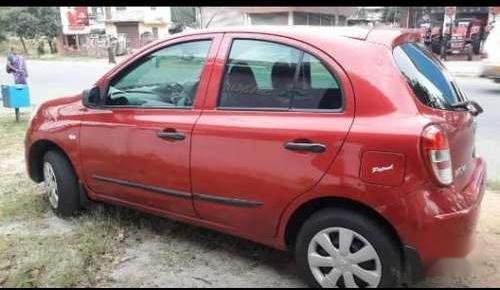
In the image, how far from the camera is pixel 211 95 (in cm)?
361

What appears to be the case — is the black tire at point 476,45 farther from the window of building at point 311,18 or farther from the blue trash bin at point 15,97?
the blue trash bin at point 15,97

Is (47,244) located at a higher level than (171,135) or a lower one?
lower

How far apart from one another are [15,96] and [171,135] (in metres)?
7.75

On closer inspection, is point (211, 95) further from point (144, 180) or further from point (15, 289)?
point (15, 289)

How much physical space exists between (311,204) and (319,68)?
2.57ft

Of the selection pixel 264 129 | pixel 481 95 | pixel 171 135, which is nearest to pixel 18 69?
pixel 481 95

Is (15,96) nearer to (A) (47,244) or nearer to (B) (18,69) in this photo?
(B) (18,69)

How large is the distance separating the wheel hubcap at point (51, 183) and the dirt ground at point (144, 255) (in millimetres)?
144

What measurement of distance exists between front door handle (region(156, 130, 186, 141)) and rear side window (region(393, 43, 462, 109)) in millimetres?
1425

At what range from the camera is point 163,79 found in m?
4.02

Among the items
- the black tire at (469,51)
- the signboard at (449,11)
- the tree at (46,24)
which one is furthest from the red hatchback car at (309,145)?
the tree at (46,24)

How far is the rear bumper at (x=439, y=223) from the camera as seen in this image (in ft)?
9.30

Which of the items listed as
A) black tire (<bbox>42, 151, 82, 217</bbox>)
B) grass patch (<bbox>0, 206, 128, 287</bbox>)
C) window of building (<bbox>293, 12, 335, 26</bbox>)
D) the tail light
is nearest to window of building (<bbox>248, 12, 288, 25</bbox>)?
window of building (<bbox>293, 12, 335, 26</bbox>)
